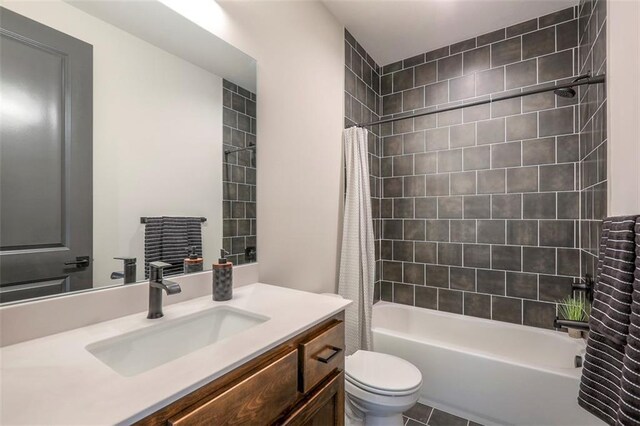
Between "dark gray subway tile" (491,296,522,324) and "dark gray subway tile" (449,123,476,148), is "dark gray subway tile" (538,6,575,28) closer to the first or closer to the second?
"dark gray subway tile" (449,123,476,148)

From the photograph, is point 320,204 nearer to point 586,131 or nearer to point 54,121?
point 54,121

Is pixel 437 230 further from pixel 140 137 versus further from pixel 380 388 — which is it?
pixel 140 137

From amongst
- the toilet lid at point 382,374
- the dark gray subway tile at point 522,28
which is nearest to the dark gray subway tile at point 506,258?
the toilet lid at point 382,374

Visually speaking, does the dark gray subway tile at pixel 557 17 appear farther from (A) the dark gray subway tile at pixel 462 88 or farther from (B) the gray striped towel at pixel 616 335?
(B) the gray striped towel at pixel 616 335

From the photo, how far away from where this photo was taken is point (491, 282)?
242 centimetres

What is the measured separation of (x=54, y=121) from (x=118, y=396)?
0.81 m

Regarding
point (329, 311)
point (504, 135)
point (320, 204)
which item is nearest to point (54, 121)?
point (329, 311)

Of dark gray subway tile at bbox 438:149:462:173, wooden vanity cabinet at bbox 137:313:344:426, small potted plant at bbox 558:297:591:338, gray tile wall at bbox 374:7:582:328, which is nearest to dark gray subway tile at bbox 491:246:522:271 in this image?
gray tile wall at bbox 374:7:582:328

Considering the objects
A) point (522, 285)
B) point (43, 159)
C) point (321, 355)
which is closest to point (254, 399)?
point (321, 355)

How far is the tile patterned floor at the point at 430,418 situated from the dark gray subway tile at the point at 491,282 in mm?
986

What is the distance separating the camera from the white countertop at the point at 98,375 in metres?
0.51

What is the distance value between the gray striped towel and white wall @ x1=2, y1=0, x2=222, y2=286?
4.81ft

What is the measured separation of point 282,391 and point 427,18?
8.65ft

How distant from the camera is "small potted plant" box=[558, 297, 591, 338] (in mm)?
1849
